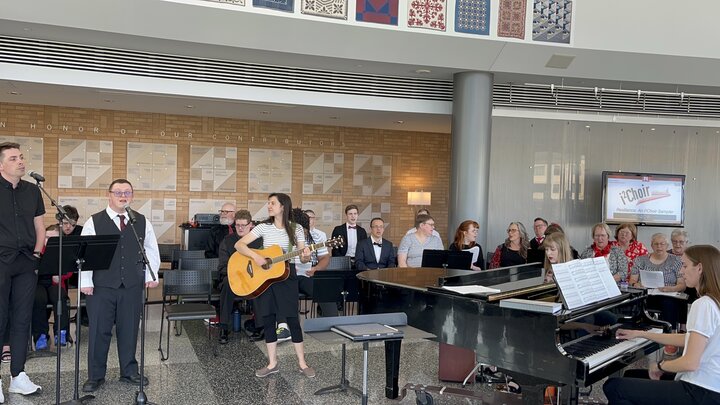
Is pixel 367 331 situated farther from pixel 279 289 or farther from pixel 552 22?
pixel 552 22

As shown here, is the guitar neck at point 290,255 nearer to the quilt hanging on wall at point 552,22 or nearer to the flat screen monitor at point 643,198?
the quilt hanging on wall at point 552,22

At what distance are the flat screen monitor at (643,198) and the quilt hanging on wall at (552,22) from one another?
2727 mm

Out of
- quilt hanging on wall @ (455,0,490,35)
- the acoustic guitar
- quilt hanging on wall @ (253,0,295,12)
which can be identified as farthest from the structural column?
the acoustic guitar

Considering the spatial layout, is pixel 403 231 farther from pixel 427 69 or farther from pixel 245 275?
pixel 245 275

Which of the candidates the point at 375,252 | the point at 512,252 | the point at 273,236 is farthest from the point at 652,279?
the point at 273,236

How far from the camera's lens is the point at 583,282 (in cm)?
389

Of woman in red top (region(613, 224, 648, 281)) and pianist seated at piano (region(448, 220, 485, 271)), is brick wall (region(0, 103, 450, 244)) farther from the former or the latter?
woman in red top (region(613, 224, 648, 281))

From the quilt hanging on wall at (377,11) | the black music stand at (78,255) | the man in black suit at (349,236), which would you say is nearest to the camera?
the black music stand at (78,255)

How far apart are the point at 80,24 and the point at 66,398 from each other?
4.57m

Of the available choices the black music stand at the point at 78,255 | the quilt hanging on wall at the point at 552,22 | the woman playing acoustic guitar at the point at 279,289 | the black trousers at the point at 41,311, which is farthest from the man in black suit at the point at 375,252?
the quilt hanging on wall at the point at 552,22

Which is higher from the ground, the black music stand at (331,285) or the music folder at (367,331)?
the music folder at (367,331)

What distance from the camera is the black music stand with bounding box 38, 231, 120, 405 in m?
4.45

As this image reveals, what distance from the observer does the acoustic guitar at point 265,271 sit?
5.30 metres

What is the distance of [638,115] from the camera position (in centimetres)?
1078
